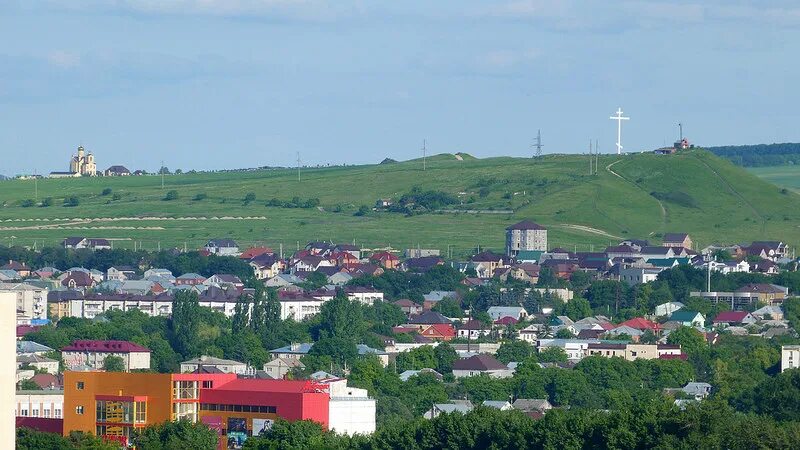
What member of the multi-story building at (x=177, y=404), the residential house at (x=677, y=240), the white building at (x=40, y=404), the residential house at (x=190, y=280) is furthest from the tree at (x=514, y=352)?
the residential house at (x=677, y=240)

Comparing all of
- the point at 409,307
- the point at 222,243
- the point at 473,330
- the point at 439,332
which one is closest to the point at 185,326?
the point at 439,332

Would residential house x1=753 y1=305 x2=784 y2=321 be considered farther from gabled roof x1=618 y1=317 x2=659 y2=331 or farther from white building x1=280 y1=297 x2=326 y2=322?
white building x1=280 y1=297 x2=326 y2=322

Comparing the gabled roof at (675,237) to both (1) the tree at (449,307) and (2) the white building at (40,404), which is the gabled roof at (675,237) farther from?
(2) the white building at (40,404)

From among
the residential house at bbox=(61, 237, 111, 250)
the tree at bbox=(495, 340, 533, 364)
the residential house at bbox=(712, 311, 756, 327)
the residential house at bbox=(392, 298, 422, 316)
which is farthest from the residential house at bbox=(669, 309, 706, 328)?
the residential house at bbox=(61, 237, 111, 250)

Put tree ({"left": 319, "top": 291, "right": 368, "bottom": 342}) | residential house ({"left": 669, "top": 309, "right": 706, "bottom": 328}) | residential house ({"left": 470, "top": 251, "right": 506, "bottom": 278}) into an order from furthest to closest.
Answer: residential house ({"left": 470, "top": 251, "right": 506, "bottom": 278}) → residential house ({"left": 669, "top": 309, "right": 706, "bottom": 328}) → tree ({"left": 319, "top": 291, "right": 368, "bottom": 342})

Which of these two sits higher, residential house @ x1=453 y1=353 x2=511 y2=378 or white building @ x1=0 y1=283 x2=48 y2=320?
white building @ x1=0 y1=283 x2=48 y2=320

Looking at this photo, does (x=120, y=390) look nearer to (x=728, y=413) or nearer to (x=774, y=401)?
(x=728, y=413)
